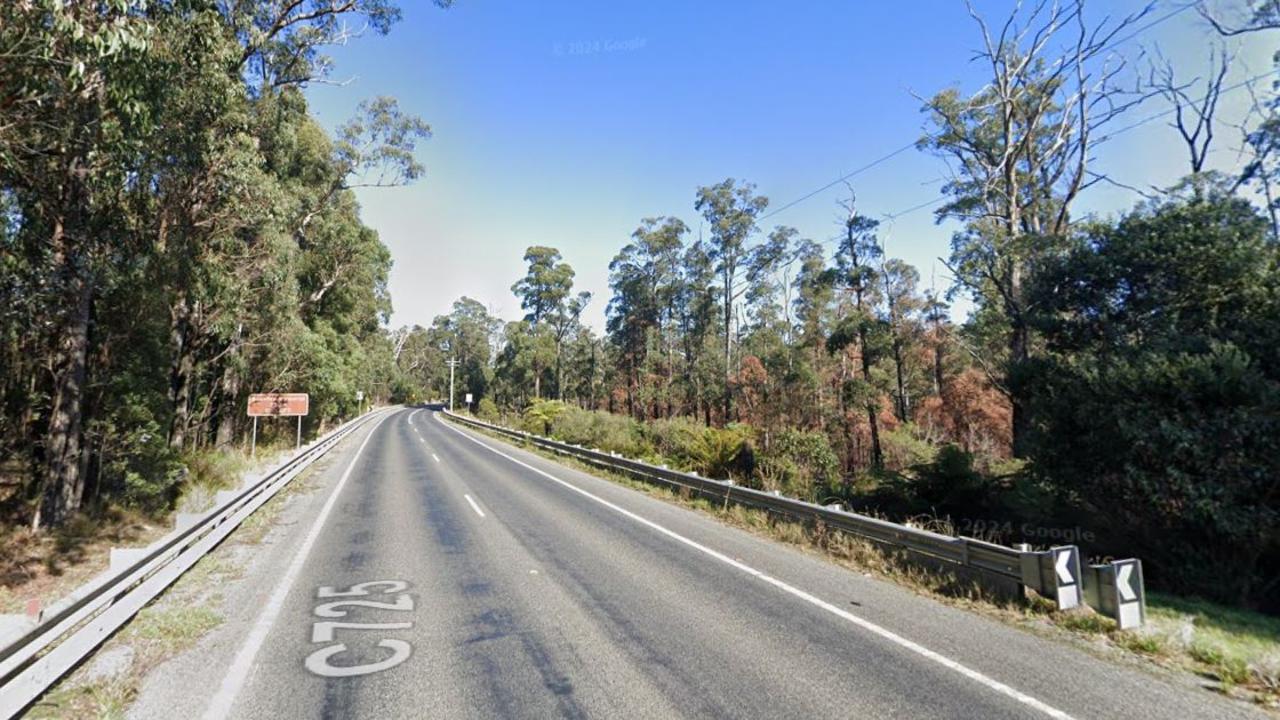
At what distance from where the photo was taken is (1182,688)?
164 inches

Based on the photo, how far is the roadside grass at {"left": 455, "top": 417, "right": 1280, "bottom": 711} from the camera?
4.30 metres

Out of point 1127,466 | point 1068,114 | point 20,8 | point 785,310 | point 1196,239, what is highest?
point 1068,114

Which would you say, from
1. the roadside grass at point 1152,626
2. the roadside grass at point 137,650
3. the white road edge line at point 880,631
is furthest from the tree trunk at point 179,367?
the roadside grass at point 1152,626

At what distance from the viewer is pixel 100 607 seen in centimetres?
473

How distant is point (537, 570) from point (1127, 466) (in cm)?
820

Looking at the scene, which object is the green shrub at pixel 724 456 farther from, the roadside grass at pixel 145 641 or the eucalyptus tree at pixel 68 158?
the eucalyptus tree at pixel 68 158

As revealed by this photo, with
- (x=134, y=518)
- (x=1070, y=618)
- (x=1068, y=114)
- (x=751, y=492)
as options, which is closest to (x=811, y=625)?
(x=1070, y=618)

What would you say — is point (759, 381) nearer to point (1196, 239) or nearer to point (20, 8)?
point (1196, 239)

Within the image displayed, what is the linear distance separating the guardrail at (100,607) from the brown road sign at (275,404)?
1338cm

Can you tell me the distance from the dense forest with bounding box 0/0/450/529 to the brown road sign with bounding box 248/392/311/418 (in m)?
2.95

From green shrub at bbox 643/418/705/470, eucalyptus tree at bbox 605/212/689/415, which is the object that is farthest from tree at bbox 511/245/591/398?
green shrub at bbox 643/418/705/470

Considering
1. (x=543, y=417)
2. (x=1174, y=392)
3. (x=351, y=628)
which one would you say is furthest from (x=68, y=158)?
(x=543, y=417)

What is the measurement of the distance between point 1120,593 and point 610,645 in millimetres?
4684

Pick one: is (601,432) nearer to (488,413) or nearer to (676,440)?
(676,440)
